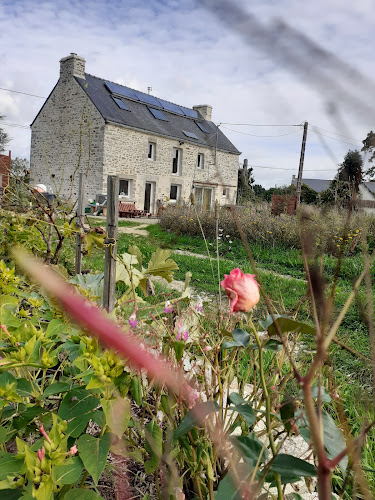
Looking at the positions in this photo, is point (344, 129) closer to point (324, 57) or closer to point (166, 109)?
point (324, 57)

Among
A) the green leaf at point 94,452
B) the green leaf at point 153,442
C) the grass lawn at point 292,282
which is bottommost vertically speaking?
the grass lawn at point 292,282

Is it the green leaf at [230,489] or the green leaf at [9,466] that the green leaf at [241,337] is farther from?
the green leaf at [9,466]

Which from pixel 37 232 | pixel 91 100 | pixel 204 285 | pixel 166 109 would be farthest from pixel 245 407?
pixel 166 109

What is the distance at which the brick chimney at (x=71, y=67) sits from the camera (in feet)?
50.4

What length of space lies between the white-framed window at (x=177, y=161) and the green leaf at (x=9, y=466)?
18.4 metres

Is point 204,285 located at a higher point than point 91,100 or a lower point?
lower

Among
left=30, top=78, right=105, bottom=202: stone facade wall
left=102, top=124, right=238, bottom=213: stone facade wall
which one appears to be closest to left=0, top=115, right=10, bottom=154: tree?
left=30, top=78, right=105, bottom=202: stone facade wall

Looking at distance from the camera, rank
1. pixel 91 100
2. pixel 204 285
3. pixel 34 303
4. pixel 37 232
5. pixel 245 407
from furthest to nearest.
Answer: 1. pixel 91 100
2. pixel 204 285
3. pixel 37 232
4. pixel 34 303
5. pixel 245 407

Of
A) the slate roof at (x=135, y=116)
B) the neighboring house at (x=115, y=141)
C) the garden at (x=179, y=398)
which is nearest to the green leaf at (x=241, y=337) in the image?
the garden at (x=179, y=398)

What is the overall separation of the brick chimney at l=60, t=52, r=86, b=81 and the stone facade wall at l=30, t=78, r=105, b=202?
8 cm

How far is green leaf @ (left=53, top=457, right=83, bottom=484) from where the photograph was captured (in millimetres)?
599

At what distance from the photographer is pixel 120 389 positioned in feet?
2.26

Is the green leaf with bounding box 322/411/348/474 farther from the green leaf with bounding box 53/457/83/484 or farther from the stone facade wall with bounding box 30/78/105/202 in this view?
the stone facade wall with bounding box 30/78/105/202

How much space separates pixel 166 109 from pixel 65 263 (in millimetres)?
17480
